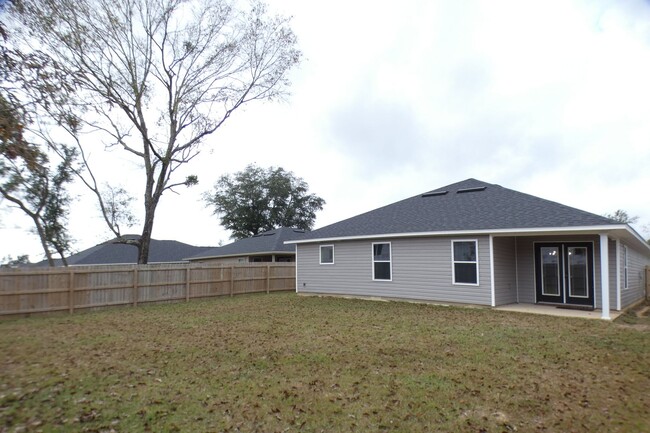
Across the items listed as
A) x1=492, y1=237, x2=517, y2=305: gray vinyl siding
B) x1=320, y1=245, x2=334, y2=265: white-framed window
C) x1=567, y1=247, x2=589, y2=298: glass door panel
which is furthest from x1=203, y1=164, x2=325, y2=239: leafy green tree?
x1=567, y1=247, x2=589, y2=298: glass door panel

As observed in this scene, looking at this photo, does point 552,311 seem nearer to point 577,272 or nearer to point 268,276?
point 577,272

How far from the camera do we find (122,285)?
564 inches

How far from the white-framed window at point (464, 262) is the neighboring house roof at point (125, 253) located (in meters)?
24.6

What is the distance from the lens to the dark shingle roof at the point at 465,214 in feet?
38.0

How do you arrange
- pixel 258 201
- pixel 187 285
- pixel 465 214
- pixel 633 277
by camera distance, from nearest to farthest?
pixel 465 214 → pixel 633 277 → pixel 187 285 → pixel 258 201

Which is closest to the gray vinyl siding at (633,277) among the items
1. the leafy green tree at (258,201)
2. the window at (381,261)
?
the window at (381,261)

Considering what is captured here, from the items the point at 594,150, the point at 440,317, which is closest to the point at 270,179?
the point at 594,150

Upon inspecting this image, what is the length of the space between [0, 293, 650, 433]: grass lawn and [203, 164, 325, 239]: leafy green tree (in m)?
32.5

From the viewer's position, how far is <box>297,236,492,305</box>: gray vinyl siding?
12.6 meters

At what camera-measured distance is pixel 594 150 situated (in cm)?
1817

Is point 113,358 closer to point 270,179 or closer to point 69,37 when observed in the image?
point 69,37

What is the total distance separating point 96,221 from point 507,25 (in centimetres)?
2885

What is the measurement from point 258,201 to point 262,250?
58.3 feet

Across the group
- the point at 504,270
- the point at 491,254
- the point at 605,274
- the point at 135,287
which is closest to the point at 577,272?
the point at 504,270
